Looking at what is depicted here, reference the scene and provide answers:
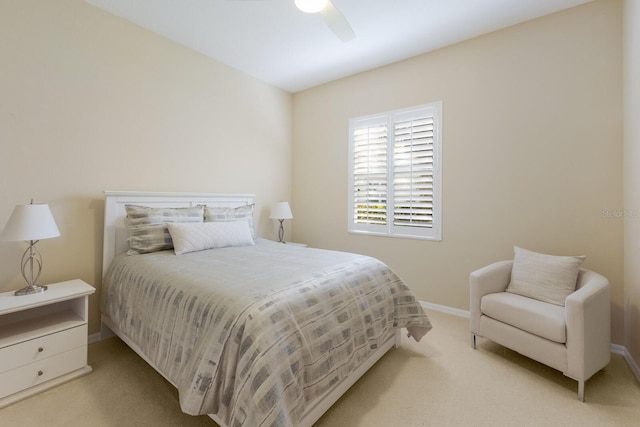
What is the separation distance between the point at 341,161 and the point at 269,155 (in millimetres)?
1082

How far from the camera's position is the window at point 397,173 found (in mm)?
3225

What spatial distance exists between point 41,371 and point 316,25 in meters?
3.49

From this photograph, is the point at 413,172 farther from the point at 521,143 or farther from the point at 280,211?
the point at 280,211

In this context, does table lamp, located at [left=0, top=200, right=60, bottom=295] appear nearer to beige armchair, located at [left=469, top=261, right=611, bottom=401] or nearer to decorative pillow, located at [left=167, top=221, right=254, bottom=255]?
decorative pillow, located at [left=167, top=221, right=254, bottom=255]

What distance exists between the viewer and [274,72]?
12.4ft

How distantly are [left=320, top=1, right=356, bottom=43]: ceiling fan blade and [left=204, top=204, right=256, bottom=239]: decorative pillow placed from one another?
6.65ft

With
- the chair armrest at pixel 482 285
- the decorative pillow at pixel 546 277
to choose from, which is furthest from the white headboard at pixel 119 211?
the decorative pillow at pixel 546 277

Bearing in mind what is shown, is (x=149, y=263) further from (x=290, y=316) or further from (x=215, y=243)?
(x=290, y=316)

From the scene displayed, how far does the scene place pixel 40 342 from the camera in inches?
73.2

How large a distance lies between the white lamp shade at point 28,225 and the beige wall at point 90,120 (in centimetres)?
38

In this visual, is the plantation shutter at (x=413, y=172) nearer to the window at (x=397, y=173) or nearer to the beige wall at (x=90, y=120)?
the window at (x=397, y=173)

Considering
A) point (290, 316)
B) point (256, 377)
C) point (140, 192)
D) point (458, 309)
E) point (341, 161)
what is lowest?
point (458, 309)

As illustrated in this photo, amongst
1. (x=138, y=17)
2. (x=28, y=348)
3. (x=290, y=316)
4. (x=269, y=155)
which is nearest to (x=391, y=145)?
(x=269, y=155)

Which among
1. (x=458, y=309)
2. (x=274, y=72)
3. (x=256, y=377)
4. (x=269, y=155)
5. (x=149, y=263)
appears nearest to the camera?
(x=256, y=377)
